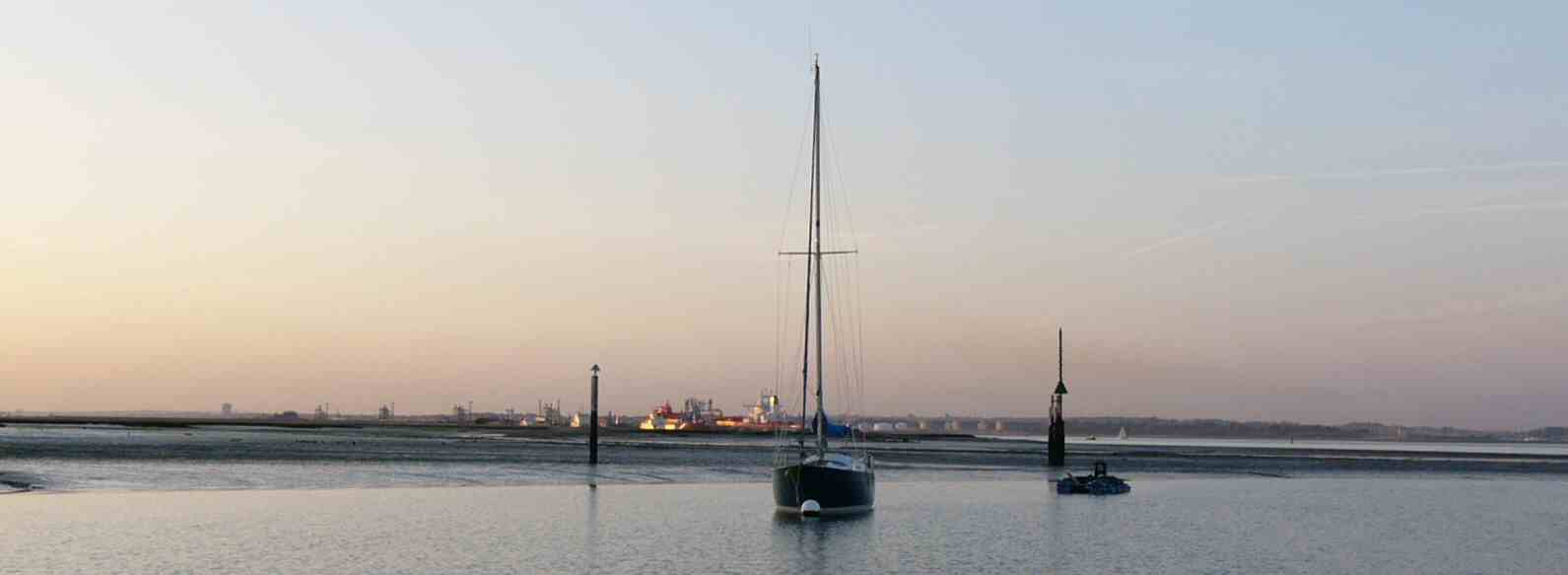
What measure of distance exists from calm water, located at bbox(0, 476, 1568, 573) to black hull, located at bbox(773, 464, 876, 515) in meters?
0.95

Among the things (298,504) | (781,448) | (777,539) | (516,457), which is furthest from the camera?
(516,457)

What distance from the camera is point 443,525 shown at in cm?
4225

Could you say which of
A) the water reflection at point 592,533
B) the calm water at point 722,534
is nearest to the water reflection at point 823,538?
the calm water at point 722,534

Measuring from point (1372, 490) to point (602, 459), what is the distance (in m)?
38.7

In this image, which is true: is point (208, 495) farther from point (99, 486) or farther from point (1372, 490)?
point (1372, 490)

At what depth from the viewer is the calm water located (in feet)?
115

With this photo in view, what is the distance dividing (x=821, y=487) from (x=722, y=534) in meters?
6.18

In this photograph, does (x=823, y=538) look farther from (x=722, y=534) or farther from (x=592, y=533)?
(x=592, y=533)

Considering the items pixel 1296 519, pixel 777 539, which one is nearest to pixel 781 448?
pixel 777 539

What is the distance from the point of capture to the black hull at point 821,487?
159ft

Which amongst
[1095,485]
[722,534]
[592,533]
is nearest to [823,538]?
[722,534]

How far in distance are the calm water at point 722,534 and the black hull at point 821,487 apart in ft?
3.13

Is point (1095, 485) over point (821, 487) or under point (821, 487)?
under

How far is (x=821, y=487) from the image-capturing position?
159 ft
